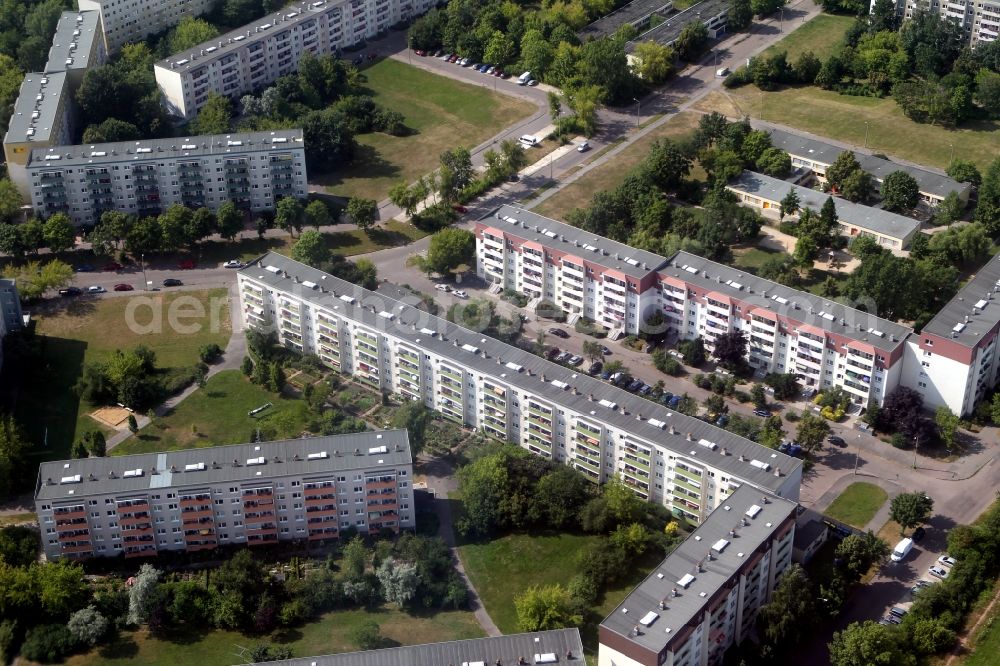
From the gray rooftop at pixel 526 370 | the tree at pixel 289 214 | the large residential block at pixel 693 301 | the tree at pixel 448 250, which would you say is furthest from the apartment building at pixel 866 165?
the tree at pixel 289 214

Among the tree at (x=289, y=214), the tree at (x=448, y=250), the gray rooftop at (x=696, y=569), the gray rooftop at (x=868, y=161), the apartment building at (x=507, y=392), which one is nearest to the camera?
the gray rooftop at (x=696, y=569)

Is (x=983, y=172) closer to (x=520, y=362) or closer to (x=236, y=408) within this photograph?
(x=520, y=362)

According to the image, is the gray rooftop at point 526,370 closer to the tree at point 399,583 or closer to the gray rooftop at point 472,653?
the tree at point 399,583

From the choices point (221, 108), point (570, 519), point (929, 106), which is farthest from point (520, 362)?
point (929, 106)

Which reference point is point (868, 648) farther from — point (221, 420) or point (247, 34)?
point (247, 34)

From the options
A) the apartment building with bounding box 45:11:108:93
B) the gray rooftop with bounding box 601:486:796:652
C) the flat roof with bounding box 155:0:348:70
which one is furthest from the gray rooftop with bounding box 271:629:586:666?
the apartment building with bounding box 45:11:108:93

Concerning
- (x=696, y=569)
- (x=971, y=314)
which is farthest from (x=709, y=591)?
(x=971, y=314)
